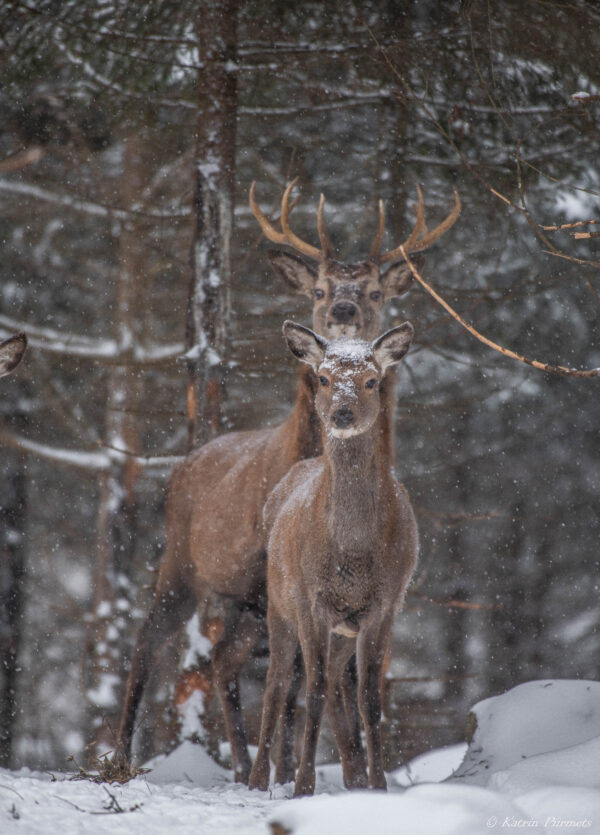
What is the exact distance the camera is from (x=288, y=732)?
6.40 m

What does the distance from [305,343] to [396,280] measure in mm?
2829

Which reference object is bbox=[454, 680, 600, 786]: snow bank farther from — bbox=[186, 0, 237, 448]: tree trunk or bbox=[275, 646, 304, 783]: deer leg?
bbox=[186, 0, 237, 448]: tree trunk

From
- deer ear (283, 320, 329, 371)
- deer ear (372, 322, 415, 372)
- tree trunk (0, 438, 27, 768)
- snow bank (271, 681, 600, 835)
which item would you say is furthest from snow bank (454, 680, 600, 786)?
tree trunk (0, 438, 27, 768)

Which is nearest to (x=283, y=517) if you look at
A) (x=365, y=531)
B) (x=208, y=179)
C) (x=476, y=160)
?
(x=365, y=531)

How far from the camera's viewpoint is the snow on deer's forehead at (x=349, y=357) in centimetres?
546

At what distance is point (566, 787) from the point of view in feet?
12.4

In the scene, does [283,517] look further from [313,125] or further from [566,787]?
[313,125]

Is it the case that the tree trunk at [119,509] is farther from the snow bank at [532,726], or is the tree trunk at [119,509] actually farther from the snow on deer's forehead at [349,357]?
the snow bank at [532,726]

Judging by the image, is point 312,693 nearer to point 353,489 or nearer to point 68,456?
point 353,489

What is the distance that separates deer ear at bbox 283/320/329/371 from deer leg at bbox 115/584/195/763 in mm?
2993

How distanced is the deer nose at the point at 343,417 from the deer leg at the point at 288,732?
1696mm

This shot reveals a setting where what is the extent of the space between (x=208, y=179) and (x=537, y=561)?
8340 mm

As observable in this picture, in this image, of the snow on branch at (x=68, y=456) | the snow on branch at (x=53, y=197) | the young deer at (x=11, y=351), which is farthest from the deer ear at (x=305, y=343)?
the snow on branch at (x=53, y=197)

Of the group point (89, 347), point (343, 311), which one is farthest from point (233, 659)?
point (89, 347)
